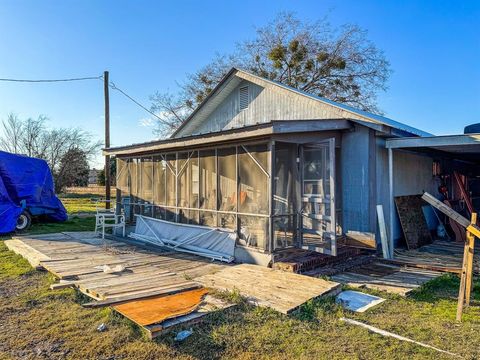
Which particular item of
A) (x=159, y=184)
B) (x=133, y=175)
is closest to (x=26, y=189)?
(x=133, y=175)

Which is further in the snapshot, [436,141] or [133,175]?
[133,175]

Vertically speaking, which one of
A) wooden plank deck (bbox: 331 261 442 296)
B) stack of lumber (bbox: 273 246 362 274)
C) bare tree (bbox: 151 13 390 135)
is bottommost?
wooden plank deck (bbox: 331 261 442 296)

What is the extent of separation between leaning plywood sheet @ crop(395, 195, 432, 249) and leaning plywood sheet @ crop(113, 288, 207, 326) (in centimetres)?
520

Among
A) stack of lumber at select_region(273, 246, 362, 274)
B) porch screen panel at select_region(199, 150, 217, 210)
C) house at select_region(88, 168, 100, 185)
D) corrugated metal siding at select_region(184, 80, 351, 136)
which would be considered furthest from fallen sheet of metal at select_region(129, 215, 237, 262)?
house at select_region(88, 168, 100, 185)

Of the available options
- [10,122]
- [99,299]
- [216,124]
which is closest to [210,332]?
[99,299]

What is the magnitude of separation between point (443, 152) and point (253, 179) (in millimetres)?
6398

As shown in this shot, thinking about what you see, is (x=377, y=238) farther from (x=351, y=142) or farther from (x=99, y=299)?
(x=99, y=299)

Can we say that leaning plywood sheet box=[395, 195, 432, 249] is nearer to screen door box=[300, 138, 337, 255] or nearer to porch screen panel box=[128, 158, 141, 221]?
screen door box=[300, 138, 337, 255]

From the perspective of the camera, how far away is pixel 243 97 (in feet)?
36.0

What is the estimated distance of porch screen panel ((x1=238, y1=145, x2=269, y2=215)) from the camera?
6234 millimetres

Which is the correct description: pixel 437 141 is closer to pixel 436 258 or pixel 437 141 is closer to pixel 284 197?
pixel 436 258

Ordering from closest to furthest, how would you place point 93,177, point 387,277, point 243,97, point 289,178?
point 387,277 < point 289,178 < point 243,97 < point 93,177

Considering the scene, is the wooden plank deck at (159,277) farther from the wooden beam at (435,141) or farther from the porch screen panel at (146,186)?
the wooden beam at (435,141)

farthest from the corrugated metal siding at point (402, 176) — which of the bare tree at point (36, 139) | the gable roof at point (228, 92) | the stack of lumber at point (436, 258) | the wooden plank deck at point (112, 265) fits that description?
the bare tree at point (36, 139)
